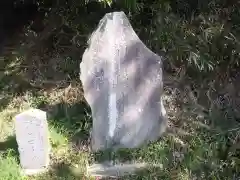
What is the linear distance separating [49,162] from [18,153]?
0.91ft

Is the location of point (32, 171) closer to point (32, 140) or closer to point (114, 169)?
point (32, 140)

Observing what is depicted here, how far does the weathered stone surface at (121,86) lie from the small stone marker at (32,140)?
43 centimetres

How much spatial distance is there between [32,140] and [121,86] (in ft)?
2.69

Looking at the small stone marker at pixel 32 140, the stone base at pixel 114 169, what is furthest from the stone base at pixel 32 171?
the stone base at pixel 114 169

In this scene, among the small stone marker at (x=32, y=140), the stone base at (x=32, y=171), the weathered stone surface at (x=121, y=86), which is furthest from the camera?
the stone base at (x=32, y=171)

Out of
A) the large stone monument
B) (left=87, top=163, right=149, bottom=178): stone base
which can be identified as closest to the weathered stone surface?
the large stone monument

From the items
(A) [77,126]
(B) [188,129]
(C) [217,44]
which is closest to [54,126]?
(A) [77,126]

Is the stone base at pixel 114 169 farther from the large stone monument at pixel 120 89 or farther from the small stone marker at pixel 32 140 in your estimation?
the small stone marker at pixel 32 140

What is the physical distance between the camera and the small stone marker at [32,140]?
3508 mm

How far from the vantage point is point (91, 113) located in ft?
13.5

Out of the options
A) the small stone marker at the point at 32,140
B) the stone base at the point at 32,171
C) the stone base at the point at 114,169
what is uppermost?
the small stone marker at the point at 32,140

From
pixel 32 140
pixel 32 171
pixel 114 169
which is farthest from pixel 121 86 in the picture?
pixel 32 171

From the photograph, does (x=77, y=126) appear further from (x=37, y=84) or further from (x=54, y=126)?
(x=37, y=84)

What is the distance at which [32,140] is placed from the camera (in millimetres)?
3607
